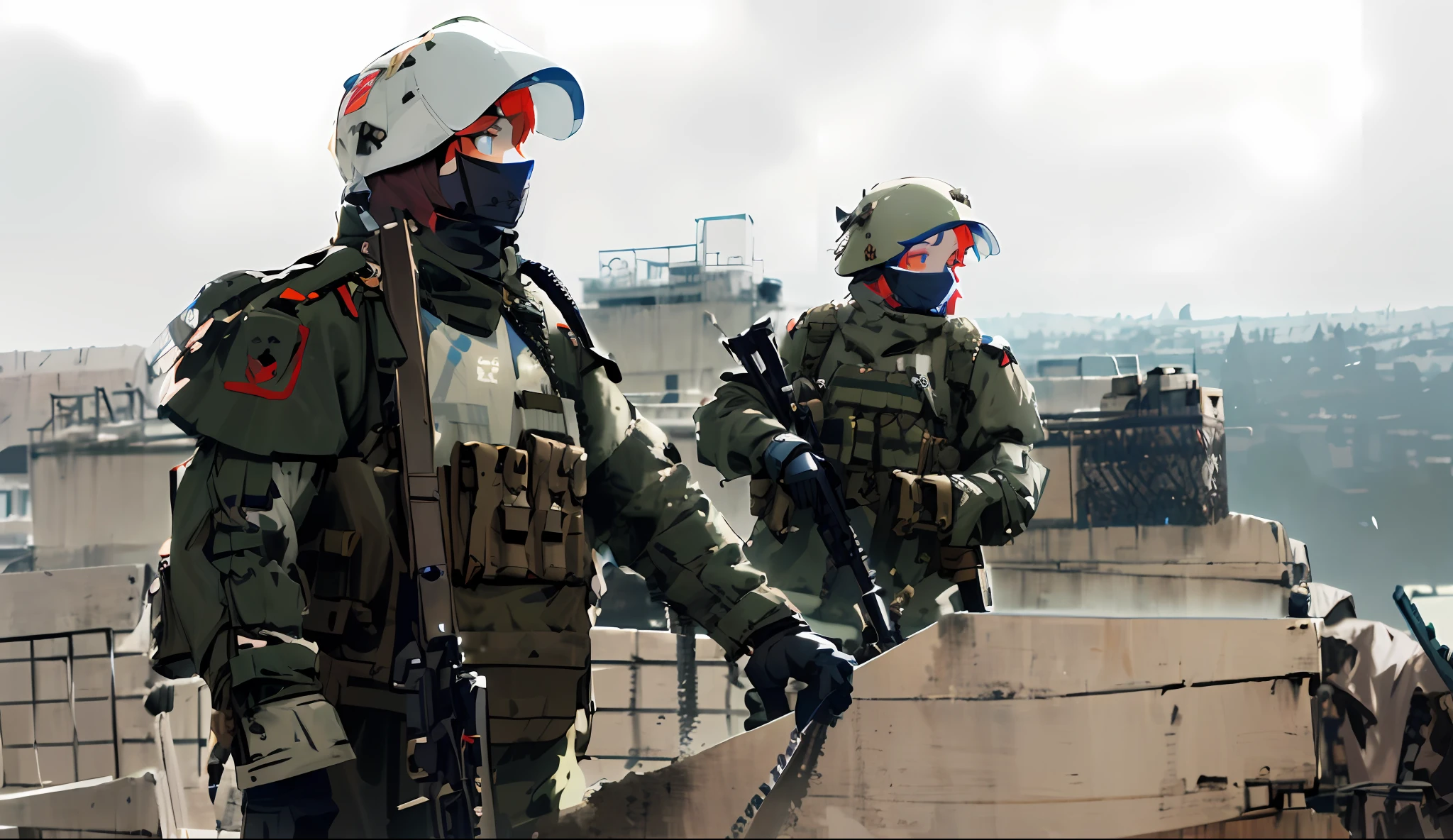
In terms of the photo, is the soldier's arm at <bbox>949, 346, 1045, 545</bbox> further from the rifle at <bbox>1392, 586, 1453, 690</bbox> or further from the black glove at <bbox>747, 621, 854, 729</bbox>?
the black glove at <bbox>747, 621, 854, 729</bbox>

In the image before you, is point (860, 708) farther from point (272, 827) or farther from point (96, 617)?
point (96, 617)

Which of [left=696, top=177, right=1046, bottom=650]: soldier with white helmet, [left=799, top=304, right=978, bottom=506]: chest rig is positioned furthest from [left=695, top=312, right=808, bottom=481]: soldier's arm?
[left=799, top=304, right=978, bottom=506]: chest rig

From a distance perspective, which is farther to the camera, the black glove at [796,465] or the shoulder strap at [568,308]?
the black glove at [796,465]

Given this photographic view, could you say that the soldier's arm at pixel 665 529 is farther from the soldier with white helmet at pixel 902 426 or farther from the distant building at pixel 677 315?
the distant building at pixel 677 315

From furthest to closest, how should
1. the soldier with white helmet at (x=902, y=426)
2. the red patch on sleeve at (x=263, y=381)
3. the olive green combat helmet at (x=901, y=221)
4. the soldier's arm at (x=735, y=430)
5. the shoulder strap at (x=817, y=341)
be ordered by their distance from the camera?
the shoulder strap at (x=817, y=341), the olive green combat helmet at (x=901, y=221), the soldier with white helmet at (x=902, y=426), the soldier's arm at (x=735, y=430), the red patch on sleeve at (x=263, y=381)

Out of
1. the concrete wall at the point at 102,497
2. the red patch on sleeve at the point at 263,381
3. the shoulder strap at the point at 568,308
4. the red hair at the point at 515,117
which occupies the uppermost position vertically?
the red hair at the point at 515,117

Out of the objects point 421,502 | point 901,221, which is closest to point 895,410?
point 901,221

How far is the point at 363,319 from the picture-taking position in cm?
216

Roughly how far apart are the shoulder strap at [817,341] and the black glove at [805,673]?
2532 millimetres

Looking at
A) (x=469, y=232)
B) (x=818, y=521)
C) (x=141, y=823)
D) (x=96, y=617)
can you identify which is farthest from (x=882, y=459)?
(x=96, y=617)

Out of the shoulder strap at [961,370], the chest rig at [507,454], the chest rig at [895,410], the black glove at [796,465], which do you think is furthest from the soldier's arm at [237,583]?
the shoulder strap at [961,370]

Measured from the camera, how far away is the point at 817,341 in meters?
4.89

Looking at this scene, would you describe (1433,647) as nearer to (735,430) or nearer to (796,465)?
→ (796,465)

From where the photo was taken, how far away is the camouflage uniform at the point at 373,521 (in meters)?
1.90
